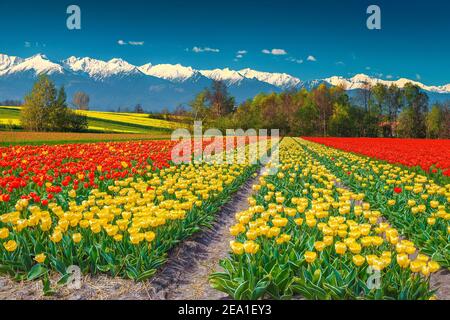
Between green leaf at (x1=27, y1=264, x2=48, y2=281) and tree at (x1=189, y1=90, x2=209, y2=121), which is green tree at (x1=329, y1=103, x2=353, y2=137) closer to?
tree at (x1=189, y1=90, x2=209, y2=121)

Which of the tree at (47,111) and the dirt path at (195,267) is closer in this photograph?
the dirt path at (195,267)

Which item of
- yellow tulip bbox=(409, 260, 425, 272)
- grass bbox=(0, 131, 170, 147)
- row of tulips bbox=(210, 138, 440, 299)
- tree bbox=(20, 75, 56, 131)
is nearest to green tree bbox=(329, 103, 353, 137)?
grass bbox=(0, 131, 170, 147)

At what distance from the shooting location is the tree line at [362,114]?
73000 mm

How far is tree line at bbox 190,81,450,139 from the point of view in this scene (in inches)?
2874

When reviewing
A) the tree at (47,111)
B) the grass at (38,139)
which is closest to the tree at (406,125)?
the grass at (38,139)

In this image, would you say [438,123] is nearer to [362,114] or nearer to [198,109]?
[362,114]

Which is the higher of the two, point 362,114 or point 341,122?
point 362,114

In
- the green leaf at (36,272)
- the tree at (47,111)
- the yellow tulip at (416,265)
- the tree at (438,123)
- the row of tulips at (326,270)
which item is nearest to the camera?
the yellow tulip at (416,265)

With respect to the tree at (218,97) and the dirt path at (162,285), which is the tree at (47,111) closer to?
the tree at (218,97)

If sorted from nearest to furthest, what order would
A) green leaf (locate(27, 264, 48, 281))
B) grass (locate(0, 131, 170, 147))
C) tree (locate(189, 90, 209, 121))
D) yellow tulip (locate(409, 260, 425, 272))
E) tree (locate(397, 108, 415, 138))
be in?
yellow tulip (locate(409, 260, 425, 272)) < green leaf (locate(27, 264, 48, 281)) < grass (locate(0, 131, 170, 147)) < tree (locate(189, 90, 209, 121)) < tree (locate(397, 108, 415, 138))

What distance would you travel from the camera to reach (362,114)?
78000mm

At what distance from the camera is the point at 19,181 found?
782cm

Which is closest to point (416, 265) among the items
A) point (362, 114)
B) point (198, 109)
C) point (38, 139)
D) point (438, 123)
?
point (38, 139)
